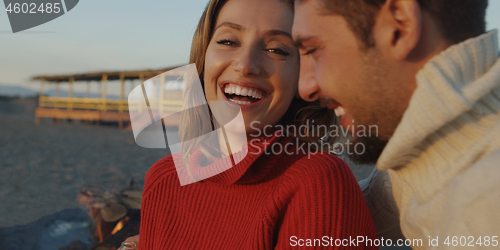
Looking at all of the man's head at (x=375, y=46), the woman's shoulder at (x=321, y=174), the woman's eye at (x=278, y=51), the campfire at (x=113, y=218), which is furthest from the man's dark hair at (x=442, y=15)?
the campfire at (x=113, y=218)

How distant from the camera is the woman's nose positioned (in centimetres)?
154

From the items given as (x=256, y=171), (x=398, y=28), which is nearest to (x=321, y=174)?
(x=256, y=171)

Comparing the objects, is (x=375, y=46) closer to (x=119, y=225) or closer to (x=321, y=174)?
(x=321, y=174)

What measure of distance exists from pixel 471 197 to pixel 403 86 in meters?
0.42

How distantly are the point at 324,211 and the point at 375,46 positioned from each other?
0.66 m

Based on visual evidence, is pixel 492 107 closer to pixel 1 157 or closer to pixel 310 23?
pixel 310 23

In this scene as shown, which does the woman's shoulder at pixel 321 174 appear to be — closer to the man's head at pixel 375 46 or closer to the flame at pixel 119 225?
the man's head at pixel 375 46

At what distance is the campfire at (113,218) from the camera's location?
12.7 ft

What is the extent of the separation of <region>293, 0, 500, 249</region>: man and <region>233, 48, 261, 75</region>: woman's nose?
0.91 feet

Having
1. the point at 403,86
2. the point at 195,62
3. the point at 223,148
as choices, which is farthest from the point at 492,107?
the point at 195,62

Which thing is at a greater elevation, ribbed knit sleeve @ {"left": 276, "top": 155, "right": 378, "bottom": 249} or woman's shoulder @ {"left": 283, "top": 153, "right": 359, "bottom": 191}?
woman's shoulder @ {"left": 283, "top": 153, "right": 359, "bottom": 191}

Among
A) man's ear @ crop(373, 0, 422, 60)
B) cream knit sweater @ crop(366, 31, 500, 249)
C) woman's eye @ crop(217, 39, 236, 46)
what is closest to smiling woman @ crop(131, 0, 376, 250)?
woman's eye @ crop(217, 39, 236, 46)

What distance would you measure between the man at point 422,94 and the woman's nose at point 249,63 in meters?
0.28

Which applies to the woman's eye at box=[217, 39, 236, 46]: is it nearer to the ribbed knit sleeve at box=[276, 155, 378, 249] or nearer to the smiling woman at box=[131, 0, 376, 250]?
the smiling woman at box=[131, 0, 376, 250]
